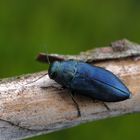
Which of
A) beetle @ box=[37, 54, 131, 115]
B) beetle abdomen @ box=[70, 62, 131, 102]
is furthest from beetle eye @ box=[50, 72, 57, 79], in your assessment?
beetle abdomen @ box=[70, 62, 131, 102]

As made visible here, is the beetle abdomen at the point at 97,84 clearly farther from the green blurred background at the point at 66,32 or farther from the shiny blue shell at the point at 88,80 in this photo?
the green blurred background at the point at 66,32

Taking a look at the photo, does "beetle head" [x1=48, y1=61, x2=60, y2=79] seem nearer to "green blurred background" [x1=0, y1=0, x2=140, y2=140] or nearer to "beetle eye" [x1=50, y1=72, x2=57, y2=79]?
"beetle eye" [x1=50, y1=72, x2=57, y2=79]

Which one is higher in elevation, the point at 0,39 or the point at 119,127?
the point at 0,39

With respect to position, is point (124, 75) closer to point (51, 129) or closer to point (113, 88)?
point (113, 88)

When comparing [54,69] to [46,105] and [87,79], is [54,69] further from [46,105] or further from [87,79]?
[46,105]

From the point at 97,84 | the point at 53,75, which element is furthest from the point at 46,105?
the point at 97,84

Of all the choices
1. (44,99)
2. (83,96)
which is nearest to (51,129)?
(44,99)

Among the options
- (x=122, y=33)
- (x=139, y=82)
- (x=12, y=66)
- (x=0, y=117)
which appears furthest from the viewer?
(x=122, y=33)
